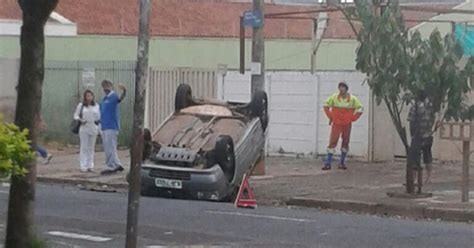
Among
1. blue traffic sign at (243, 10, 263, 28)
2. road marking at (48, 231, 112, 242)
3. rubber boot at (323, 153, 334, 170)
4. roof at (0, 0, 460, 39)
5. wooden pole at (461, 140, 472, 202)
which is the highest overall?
roof at (0, 0, 460, 39)

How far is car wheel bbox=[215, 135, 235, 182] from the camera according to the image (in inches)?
757

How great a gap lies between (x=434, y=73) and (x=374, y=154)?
306 inches

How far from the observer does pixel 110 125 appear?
80.2 feet

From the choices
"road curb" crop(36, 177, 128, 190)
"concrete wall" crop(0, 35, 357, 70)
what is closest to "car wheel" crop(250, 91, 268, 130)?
"road curb" crop(36, 177, 128, 190)

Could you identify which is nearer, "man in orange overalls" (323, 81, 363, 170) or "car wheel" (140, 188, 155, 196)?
"car wheel" (140, 188, 155, 196)

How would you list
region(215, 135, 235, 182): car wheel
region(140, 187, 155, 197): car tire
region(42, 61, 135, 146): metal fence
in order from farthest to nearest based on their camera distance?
1. region(42, 61, 135, 146): metal fence
2. region(140, 187, 155, 197): car tire
3. region(215, 135, 235, 182): car wheel

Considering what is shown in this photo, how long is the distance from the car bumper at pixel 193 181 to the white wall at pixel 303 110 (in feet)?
24.0

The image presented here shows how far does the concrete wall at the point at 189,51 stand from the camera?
116 ft

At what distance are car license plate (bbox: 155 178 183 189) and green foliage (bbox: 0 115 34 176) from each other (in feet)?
36.5

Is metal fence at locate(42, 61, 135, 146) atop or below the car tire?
atop

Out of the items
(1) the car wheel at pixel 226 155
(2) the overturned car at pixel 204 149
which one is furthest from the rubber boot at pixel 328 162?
(1) the car wheel at pixel 226 155

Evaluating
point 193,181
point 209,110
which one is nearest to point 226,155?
point 193,181

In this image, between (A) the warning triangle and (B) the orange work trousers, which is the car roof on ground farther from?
(B) the orange work trousers

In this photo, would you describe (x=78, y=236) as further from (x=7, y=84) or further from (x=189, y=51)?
(x=189, y=51)
